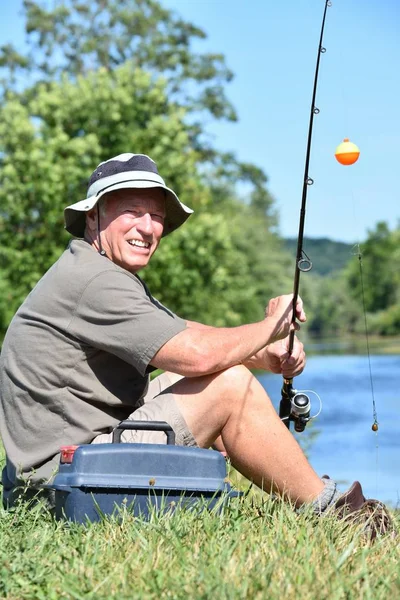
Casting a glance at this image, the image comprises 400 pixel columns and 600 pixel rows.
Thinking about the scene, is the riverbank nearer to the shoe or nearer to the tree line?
the tree line

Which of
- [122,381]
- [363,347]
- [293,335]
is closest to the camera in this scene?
[122,381]

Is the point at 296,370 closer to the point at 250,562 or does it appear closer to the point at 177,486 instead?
the point at 177,486

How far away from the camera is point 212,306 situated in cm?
2212

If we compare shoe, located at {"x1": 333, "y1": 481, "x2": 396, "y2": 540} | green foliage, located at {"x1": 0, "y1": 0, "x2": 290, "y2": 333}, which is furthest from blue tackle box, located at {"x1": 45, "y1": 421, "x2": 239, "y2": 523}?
green foliage, located at {"x1": 0, "y1": 0, "x2": 290, "y2": 333}

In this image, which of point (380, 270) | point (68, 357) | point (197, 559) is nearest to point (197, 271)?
point (68, 357)

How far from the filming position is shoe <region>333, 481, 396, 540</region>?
325cm

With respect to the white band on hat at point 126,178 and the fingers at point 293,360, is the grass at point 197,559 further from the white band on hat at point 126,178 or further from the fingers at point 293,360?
the white band on hat at point 126,178

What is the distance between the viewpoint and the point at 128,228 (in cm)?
371

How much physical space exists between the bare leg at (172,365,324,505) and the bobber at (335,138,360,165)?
2.78ft

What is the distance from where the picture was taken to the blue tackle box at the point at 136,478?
3.07m

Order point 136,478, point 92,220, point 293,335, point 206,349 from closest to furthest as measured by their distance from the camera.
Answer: point 136,478 < point 206,349 < point 293,335 < point 92,220

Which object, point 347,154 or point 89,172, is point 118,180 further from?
point 89,172

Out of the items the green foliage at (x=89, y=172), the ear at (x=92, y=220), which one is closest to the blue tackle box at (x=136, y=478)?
the ear at (x=92, y=220)

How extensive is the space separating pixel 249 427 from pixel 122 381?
0.51 meters
